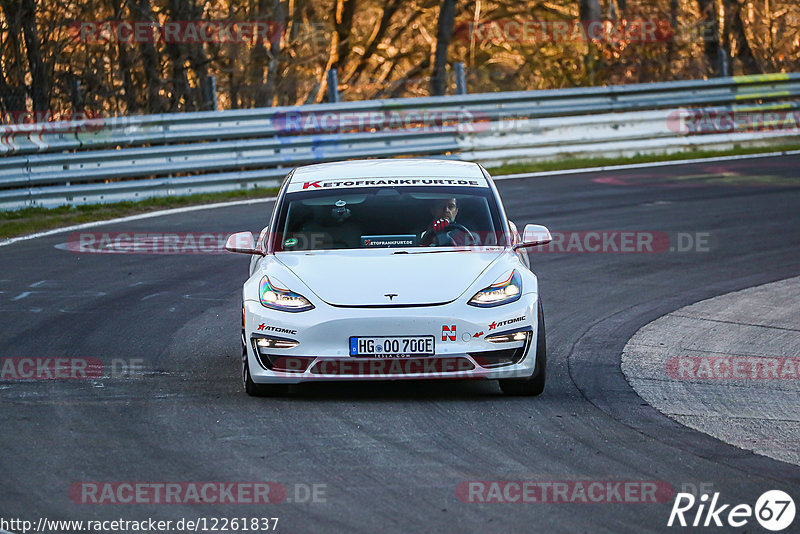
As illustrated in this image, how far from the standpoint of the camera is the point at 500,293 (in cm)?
750

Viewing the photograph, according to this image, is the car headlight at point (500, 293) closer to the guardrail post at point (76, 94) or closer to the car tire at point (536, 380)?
the car tire at point (536, 380)

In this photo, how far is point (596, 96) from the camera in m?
21.8

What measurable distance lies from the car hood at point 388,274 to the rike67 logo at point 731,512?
2.36m

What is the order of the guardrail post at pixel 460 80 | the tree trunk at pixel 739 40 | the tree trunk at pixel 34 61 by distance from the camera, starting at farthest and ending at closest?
the tree trunk at pixel 739 40 < the guardrail post at pixel 460 80 < the tree trunk at pixel 34 61

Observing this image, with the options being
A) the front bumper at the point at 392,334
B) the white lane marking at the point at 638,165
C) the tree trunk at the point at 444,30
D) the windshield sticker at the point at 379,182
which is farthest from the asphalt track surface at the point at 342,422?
the tree trunk at the point at 444,30

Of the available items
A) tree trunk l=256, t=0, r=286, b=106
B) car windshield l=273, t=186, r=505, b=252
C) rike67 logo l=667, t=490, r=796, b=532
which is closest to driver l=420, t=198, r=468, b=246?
car windshield l=273, t=186, r=505, b=252

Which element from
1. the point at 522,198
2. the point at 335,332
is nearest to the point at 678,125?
the point at 522,198

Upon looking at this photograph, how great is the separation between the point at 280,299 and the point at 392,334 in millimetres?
767

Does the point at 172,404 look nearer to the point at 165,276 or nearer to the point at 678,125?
the point at 165,276

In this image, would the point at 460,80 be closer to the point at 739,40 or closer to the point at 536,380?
the point at 739,40

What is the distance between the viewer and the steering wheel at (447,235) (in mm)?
8195

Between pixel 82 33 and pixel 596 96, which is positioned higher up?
pixel 82 33

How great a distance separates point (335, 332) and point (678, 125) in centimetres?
1618

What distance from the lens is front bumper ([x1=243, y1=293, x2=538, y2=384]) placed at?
7234 millimetres
